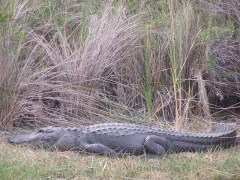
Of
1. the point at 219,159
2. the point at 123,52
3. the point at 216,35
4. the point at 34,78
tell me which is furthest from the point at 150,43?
the point at 219,159

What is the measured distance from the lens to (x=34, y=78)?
22.8ft

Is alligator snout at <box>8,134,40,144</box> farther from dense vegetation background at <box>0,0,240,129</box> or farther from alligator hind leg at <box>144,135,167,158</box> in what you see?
alligator hind leg at <box>144,135,167,158</box>

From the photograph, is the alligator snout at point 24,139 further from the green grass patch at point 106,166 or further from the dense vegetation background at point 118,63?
the dense vegetation background at point 118,63

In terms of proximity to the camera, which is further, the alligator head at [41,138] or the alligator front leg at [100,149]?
the alligator head at [41,138]

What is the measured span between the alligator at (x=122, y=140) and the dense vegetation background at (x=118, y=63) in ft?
2.40

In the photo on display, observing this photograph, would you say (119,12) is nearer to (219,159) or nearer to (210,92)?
(210,92)

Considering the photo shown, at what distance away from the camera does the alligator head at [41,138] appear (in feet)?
18.5

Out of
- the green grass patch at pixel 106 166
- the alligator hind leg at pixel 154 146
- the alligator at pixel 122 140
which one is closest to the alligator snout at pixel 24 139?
the alligator at pixel 122 140

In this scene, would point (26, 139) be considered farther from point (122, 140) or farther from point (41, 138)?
point (122, 140)

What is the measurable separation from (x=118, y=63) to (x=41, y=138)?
7.27 feet

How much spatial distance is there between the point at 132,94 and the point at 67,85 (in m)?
0.87

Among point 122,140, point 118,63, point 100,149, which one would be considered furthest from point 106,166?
point 118,63

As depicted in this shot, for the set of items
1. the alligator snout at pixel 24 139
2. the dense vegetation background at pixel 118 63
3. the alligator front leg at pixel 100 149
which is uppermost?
the dense vegetation background at pixel 118 63

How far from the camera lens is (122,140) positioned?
5.64m
